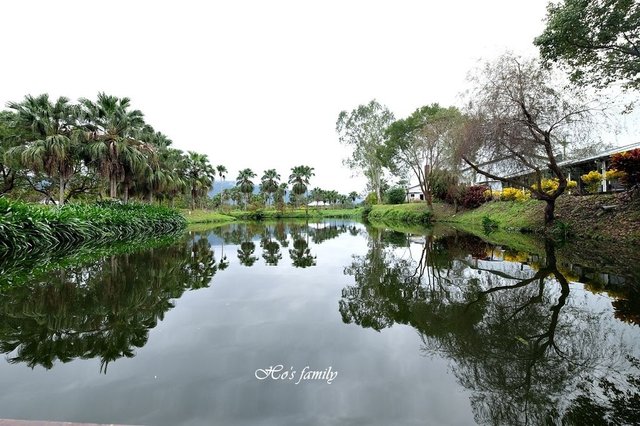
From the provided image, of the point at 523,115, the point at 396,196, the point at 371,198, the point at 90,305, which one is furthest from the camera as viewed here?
the point at 371,198

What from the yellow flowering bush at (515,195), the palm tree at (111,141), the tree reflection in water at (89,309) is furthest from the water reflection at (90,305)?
the yellow flowering bush at (515,195)

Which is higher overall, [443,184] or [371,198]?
[371,198]

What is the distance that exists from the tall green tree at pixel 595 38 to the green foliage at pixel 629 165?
259 centimetres

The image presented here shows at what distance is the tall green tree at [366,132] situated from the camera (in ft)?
134

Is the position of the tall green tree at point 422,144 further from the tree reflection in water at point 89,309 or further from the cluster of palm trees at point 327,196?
the cluster of palm trees at point 327,196

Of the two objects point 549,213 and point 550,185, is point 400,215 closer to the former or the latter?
point 550,185

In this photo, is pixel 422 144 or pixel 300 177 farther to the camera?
pixel 300 177

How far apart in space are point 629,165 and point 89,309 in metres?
18.0

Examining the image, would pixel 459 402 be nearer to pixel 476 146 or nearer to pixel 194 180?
pixel 476 146

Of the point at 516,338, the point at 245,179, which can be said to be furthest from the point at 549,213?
the point at 245,179

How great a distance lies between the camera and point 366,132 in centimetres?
4147

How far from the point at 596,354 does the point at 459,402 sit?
199cm

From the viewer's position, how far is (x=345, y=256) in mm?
11633

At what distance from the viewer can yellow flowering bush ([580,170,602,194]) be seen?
694 inches
